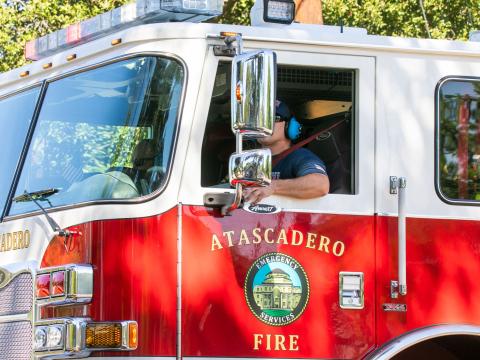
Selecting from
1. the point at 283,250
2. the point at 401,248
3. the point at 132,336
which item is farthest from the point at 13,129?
the point at 401,248

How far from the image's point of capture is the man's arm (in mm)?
5539

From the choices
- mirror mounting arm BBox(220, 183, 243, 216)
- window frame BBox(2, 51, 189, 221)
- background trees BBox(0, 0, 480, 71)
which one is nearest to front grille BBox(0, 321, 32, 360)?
window frame BBox(2, 51, 189, 221)

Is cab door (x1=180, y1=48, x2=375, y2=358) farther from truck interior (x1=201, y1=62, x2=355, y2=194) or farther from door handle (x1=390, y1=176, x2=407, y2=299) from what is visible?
door handle (x1=390, y1=176, x2=407, y2=299)

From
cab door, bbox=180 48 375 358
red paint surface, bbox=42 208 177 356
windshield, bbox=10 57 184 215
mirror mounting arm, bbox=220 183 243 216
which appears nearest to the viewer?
mirror mounting arm, bbox=220 183 243 216

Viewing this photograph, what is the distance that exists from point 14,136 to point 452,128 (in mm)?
2430

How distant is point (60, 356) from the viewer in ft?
17.4

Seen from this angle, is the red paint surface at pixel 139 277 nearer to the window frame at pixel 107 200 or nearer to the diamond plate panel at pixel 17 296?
the window frame at pixel 107 200

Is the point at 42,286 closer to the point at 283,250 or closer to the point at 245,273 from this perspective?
the point at 245,273

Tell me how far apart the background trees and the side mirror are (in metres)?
11.1

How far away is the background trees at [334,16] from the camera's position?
637 inches

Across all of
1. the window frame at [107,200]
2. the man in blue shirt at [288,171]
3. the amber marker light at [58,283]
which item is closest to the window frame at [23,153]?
the window frame at [107,200]

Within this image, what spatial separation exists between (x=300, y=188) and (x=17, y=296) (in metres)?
1.53

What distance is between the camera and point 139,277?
5.29 metres

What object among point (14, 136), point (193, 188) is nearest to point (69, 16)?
point (14, 136)
